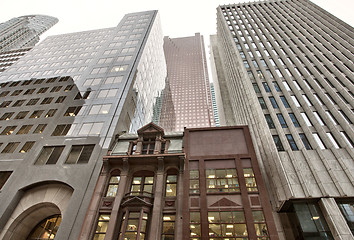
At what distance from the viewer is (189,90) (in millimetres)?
141125

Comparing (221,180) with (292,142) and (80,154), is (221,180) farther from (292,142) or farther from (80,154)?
(80,154)

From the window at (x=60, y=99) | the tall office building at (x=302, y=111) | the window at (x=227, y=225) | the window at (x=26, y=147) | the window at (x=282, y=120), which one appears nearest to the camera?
the window at (x=227, y=225)

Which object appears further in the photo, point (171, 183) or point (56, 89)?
point (56, 89)

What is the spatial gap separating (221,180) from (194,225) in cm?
547

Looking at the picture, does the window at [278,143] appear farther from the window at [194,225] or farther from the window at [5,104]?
the window at [5,104]

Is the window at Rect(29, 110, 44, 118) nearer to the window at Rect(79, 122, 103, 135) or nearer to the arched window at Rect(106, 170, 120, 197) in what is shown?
the window at Rect(79, 122, 103, 135)

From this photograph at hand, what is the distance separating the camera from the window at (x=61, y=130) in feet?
93.5

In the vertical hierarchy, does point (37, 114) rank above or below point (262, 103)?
below

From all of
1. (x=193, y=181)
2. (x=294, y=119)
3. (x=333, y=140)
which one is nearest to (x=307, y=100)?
(x=294, y=119)

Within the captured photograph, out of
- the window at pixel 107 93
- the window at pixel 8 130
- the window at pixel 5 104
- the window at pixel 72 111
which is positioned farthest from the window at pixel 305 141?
the window at pixel 5 104

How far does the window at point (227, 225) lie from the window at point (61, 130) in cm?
2404

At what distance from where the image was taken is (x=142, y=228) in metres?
17.9

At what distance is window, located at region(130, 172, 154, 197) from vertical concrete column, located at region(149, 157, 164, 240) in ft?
3.91

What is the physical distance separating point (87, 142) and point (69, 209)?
29.9 ft
